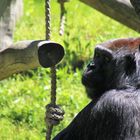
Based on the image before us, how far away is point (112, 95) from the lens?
3.69 metres

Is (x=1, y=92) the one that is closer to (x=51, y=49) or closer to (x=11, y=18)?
(x=11, y=18)

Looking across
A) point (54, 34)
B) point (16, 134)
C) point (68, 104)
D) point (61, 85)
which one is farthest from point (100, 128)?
point (54, 34)

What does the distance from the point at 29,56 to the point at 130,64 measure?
62 cm

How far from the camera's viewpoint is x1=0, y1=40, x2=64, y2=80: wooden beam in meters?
3.63

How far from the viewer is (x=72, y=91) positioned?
19.6 feet

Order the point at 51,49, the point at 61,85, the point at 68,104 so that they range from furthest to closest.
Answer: the point at 61,85 → the point at 68,104 → the point at 51,49

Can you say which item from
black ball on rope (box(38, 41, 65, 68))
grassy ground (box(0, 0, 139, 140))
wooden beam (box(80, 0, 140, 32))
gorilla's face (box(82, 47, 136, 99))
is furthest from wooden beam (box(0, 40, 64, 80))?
wooden beam (box(80, 0, 140, 32))

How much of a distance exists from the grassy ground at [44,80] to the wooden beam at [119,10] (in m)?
0.64

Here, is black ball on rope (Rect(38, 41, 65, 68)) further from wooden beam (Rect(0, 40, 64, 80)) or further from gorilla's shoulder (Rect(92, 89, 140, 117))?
gorilla's shoulder (Rect(92, 89, 140, 117))

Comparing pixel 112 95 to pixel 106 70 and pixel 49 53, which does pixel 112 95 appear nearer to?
pixel 106 70

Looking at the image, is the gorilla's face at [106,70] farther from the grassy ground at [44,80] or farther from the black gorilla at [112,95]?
the grassy ground at [44,80]

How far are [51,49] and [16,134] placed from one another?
158 centimetres

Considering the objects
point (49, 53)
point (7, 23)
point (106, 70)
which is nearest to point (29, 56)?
point (49, 53)

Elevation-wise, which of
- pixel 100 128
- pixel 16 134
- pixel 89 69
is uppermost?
pixel 89 69
